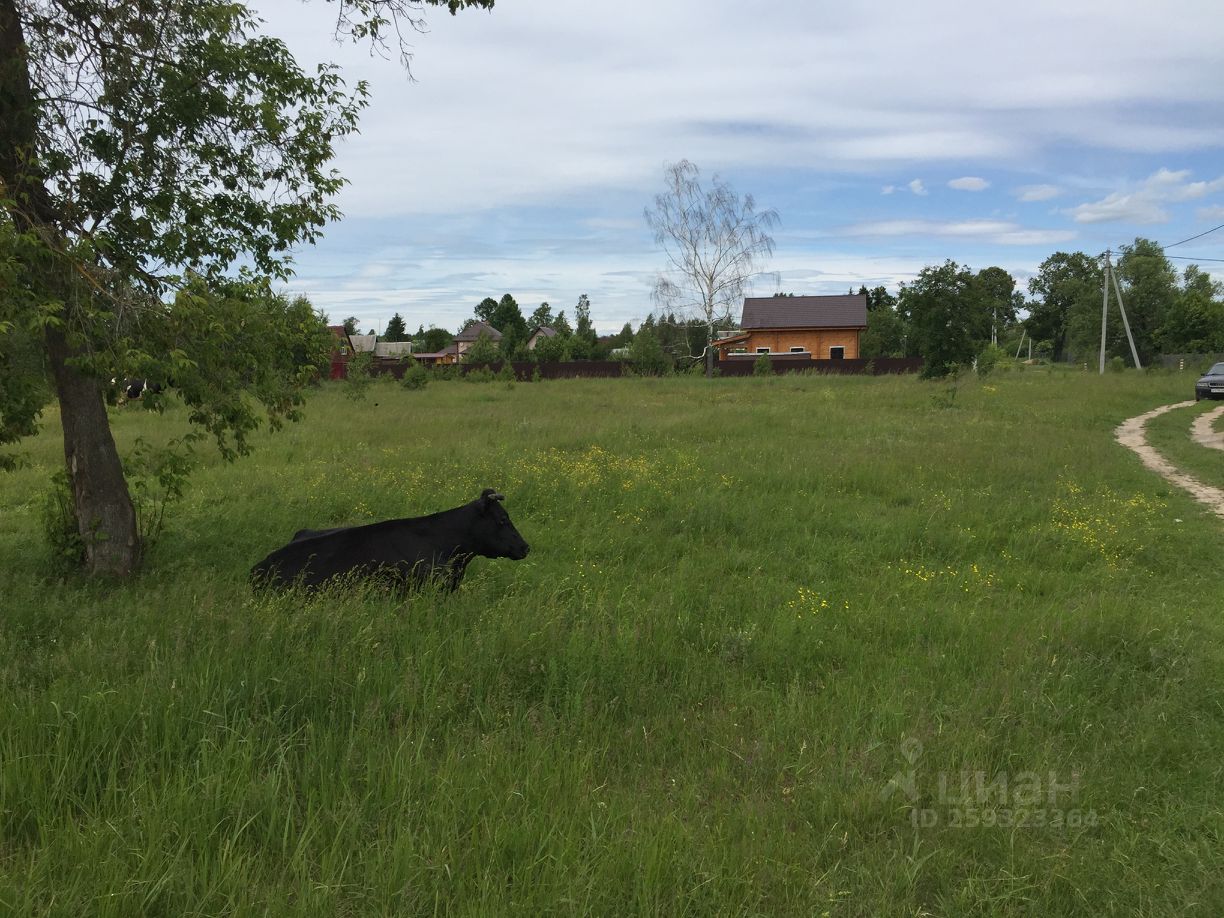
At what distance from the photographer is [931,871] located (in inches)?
117

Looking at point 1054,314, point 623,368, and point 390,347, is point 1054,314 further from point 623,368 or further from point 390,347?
point 390,347

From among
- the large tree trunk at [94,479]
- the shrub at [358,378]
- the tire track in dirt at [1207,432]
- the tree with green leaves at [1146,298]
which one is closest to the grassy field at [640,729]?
the large tree trunk at [94,479]

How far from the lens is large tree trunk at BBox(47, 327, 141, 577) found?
21.6 feet

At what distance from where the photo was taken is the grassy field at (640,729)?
277 centimetres

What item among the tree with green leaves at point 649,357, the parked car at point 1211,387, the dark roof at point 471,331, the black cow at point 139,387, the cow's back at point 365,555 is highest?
the dark roof at point 471,331

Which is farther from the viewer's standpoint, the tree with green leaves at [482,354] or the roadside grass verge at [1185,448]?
the tree with green leaves at [482,354]

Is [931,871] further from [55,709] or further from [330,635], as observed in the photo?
[55,709]

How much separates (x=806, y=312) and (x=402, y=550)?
59.8 meters

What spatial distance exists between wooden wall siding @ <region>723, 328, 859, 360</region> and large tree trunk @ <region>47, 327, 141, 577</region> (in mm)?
57487

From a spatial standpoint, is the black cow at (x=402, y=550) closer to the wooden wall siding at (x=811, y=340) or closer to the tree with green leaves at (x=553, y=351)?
the tree with green leaves at (x=553, y=351)

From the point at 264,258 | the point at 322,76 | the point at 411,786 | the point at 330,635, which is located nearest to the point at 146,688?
the point at 330,635

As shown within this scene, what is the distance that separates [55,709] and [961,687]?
15.5 feet

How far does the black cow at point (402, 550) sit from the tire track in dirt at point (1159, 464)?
9.62 metres

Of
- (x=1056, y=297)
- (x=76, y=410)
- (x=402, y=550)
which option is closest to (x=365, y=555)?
(x=402, y=550)
